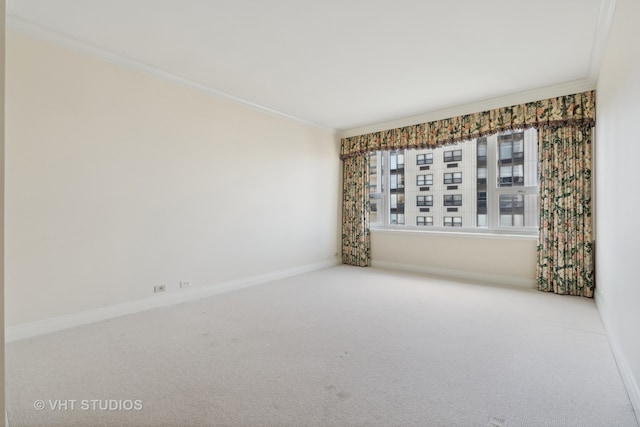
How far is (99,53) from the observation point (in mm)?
2914

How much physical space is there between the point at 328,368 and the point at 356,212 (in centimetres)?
375

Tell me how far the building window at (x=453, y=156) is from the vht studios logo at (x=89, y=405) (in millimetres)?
4859

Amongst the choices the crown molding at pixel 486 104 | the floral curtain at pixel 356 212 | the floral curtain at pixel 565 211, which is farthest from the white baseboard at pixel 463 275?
the crown molding at pixel 486 104

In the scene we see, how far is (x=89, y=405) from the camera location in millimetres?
1704

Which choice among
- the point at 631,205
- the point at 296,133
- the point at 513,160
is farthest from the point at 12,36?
the point at 513,160

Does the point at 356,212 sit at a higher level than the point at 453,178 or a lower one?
lower

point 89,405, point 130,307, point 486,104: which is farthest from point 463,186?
point 89,405

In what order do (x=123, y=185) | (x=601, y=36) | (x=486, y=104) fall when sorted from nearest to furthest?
(x=601, y=36) < (x=123, y=185) < (x=486, y=104)

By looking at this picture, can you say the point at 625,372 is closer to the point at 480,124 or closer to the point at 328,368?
the point at 328,368

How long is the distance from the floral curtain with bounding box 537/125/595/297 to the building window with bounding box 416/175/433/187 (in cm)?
160

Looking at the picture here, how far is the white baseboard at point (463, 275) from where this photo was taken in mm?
4184

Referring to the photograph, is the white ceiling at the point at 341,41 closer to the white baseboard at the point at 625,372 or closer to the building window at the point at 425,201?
the building window at the point at 425,201

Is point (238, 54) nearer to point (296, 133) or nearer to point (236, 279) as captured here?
point (296, 133)

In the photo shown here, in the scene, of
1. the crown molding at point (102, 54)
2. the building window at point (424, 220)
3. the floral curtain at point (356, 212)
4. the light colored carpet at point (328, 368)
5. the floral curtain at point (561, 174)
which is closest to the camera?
the light colored carpet at point (328, 368)
